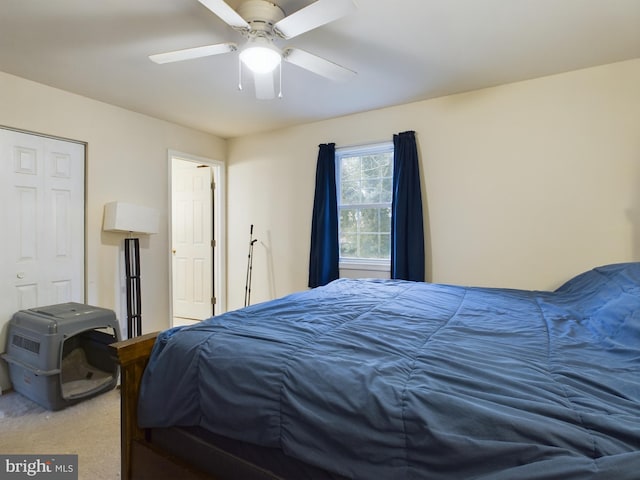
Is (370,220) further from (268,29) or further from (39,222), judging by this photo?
(39,222)

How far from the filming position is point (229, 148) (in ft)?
14.7

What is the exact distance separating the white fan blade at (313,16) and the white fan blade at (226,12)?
6.7 inches

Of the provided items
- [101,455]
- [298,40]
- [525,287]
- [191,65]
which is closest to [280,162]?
[191,65]

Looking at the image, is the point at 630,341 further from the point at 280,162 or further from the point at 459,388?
the point at 280,162

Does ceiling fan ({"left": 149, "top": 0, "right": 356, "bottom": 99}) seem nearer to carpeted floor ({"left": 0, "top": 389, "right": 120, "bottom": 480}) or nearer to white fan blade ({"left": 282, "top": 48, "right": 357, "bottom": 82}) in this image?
white fan blade ({"left": 282, "top": 48, "right": 357, "bottom": 82})

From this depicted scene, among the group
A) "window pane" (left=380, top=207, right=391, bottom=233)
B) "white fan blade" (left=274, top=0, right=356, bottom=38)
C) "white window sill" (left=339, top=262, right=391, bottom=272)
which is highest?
"white fan blade" (left=274, top=0, right=356, bottom=38)

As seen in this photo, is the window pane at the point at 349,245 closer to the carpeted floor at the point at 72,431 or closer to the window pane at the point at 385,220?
the window pane at the point at 385,220

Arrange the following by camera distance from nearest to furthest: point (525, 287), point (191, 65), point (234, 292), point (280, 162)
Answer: point (191, 65), point (525, 287), point (280, 162), point (234, 292)

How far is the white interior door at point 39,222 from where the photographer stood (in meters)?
2.62

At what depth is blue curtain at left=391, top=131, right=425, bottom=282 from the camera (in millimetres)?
3146

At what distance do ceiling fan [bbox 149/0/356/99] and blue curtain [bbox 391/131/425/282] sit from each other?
124 cm

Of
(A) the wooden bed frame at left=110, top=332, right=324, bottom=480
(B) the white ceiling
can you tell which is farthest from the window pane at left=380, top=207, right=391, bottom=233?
(A) the wooden bed frame at left=110, top=332, right=324, bottom=480

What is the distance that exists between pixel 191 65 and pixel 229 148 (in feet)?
6.61

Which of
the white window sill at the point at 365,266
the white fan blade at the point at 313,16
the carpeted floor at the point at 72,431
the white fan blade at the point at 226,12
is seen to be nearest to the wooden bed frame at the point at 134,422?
the carpeted floor at the point at 72,431
